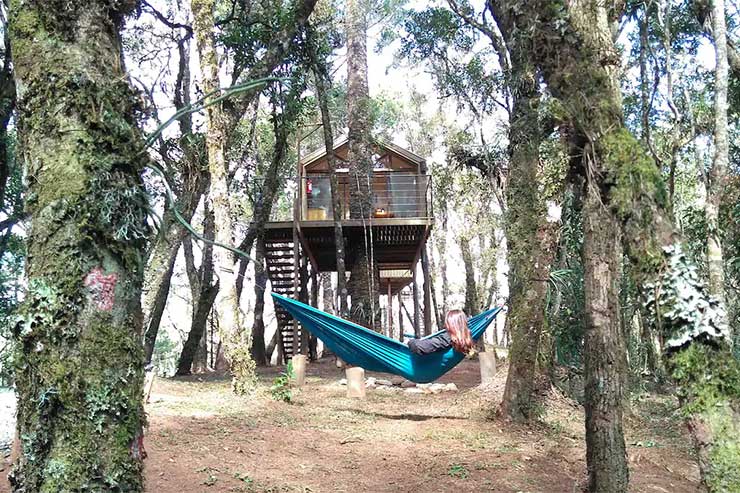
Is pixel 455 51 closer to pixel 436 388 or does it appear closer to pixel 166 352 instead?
pixel 436 388

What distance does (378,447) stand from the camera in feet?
14.3

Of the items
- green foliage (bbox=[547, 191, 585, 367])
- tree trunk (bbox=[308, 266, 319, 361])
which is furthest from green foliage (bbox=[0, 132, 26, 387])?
green foliage (bbox=[547, 191, 585, 367])

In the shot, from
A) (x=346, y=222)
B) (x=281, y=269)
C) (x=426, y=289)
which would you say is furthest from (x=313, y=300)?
(x=346, y=222)

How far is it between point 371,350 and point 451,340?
30.7 inches

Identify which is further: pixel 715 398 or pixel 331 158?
pixel 331 158

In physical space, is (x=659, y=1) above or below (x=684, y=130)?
above

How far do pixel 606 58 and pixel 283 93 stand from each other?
259 inches

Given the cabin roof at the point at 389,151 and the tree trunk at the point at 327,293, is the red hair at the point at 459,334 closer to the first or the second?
the cabin roof at the point at 389,151

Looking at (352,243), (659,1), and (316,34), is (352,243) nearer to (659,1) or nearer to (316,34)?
(316,34)

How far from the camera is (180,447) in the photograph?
12.2 ft

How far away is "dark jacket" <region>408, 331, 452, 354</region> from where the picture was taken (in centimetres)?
514

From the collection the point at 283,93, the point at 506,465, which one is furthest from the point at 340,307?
the point at 506,465

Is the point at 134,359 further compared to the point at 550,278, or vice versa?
the point at 550,278

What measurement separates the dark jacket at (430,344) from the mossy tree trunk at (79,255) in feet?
13.1
